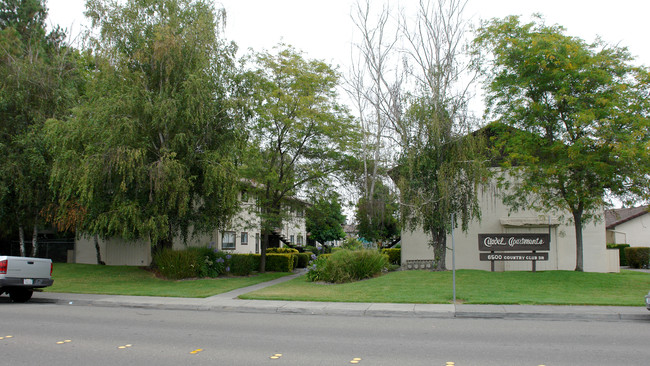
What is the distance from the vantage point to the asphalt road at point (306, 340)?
23.0 ft

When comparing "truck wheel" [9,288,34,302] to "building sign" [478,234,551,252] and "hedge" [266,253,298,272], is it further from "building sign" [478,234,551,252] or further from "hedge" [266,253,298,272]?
"building sign" [478,234,551,252]

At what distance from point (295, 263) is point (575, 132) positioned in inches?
741

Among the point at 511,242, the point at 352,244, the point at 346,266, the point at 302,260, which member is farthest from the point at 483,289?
the point at 302,260

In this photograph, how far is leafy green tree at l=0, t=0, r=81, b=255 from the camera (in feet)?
72.2

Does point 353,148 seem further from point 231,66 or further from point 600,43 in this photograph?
point 600,43

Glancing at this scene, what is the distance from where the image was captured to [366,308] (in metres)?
12.7

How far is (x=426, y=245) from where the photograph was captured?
25.4m

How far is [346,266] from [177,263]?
7.36 metres

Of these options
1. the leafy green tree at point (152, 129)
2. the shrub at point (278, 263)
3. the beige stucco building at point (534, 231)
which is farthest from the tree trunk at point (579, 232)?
the shrub at point (278, 263)

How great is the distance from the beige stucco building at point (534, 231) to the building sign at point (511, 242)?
4.03 meters

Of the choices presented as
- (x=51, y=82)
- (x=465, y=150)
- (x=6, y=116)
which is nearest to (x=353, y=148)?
(x=465, y=150)

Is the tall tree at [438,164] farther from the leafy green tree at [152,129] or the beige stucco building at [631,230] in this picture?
the beige stucco building at [631,230]

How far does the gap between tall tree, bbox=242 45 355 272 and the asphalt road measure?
13.2m

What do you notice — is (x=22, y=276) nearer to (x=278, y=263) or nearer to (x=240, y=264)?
(x=240, y=264)
